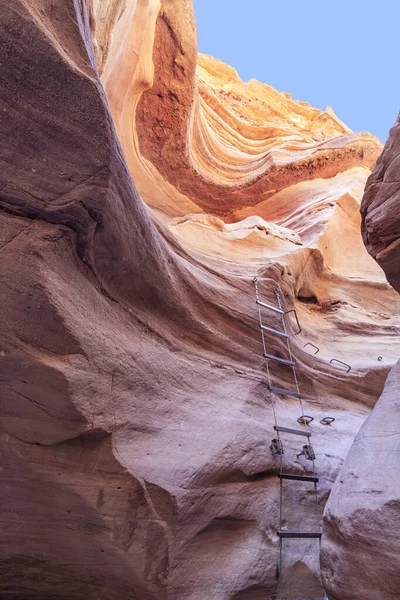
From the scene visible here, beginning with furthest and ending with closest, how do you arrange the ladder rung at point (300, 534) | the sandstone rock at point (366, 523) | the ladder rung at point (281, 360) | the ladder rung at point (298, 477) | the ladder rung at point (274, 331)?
the ladder rung at point (274, 331), the ladder rung at point (281, 360), the ladder rung at point (298, 477), the ladder rung at point (300, 534), the sandstone rock at point (366, 523)

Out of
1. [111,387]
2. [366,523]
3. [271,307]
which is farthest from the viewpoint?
[271,307]

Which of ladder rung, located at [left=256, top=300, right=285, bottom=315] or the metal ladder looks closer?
the metal ladder

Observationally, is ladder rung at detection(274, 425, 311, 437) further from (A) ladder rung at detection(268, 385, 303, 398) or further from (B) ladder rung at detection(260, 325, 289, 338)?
(B) ladder rung at detection(260, 325, 289, 338)

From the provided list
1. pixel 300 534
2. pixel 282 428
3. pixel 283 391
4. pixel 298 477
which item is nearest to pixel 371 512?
pixel 300 534

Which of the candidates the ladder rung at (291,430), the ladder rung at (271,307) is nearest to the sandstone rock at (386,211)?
the ladder rung at (291,430)

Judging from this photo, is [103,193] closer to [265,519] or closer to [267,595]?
[265,519]

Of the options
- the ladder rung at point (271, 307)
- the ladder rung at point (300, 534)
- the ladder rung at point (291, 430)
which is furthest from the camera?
the ladder rung at point (271, 307)

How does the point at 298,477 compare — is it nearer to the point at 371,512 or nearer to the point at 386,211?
the point at 371,512

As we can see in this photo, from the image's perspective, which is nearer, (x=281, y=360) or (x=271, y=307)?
(x=281, y=360)

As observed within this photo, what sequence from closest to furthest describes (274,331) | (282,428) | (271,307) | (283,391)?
(282,428) < (283,391) < (274,331) < (271,307)

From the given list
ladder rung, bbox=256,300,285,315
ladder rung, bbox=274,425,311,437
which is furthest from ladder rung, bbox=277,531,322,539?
ladder rung, bbox=256,300,285,315

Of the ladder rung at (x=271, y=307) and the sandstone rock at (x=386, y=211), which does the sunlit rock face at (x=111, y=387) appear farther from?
the sandstone rock at (x=386, y=211)

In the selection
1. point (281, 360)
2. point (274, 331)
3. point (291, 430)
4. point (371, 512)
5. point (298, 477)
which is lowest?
point (298, 477)

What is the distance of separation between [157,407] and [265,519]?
1215 mm
